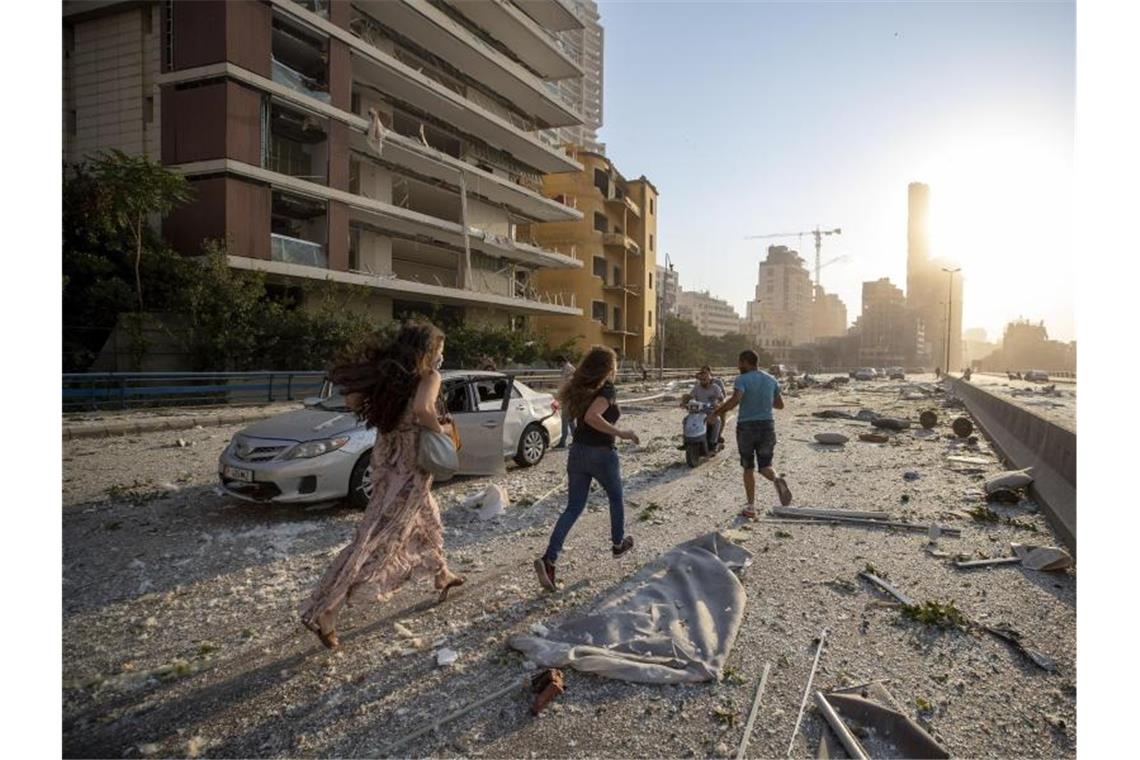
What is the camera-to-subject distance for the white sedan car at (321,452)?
591 centimetres

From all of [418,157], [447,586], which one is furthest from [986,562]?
[418,157]

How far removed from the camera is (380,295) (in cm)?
2797

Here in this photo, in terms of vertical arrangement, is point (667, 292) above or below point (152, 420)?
above

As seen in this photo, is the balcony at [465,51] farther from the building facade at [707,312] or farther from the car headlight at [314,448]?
the building facade at [707,312]

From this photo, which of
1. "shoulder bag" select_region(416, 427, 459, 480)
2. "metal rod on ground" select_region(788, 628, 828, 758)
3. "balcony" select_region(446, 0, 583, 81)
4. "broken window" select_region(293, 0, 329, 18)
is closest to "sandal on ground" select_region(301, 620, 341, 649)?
"shoulder bag" select_region(416, 427, 459, 480)

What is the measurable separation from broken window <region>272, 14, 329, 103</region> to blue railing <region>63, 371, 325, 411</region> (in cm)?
1242

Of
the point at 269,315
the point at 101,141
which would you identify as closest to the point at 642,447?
the point at 269,315

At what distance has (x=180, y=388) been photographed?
51.0ft

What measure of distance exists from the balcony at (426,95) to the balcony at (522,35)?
5.96 metres

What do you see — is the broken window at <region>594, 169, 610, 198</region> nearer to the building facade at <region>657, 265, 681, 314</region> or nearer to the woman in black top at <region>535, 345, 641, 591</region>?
the building facade at <region>657, 265, 681, 314</region>

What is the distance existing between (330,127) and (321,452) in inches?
892

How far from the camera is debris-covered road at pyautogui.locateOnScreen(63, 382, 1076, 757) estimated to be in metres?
2.70

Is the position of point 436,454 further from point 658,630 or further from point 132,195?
point 132,195

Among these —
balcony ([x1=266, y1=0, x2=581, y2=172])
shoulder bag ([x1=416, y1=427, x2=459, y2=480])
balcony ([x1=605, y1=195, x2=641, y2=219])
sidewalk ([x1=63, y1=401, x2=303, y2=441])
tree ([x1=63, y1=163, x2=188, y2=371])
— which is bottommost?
sidewalk ([x1=63, y1=401, x2=303, y2=441])
